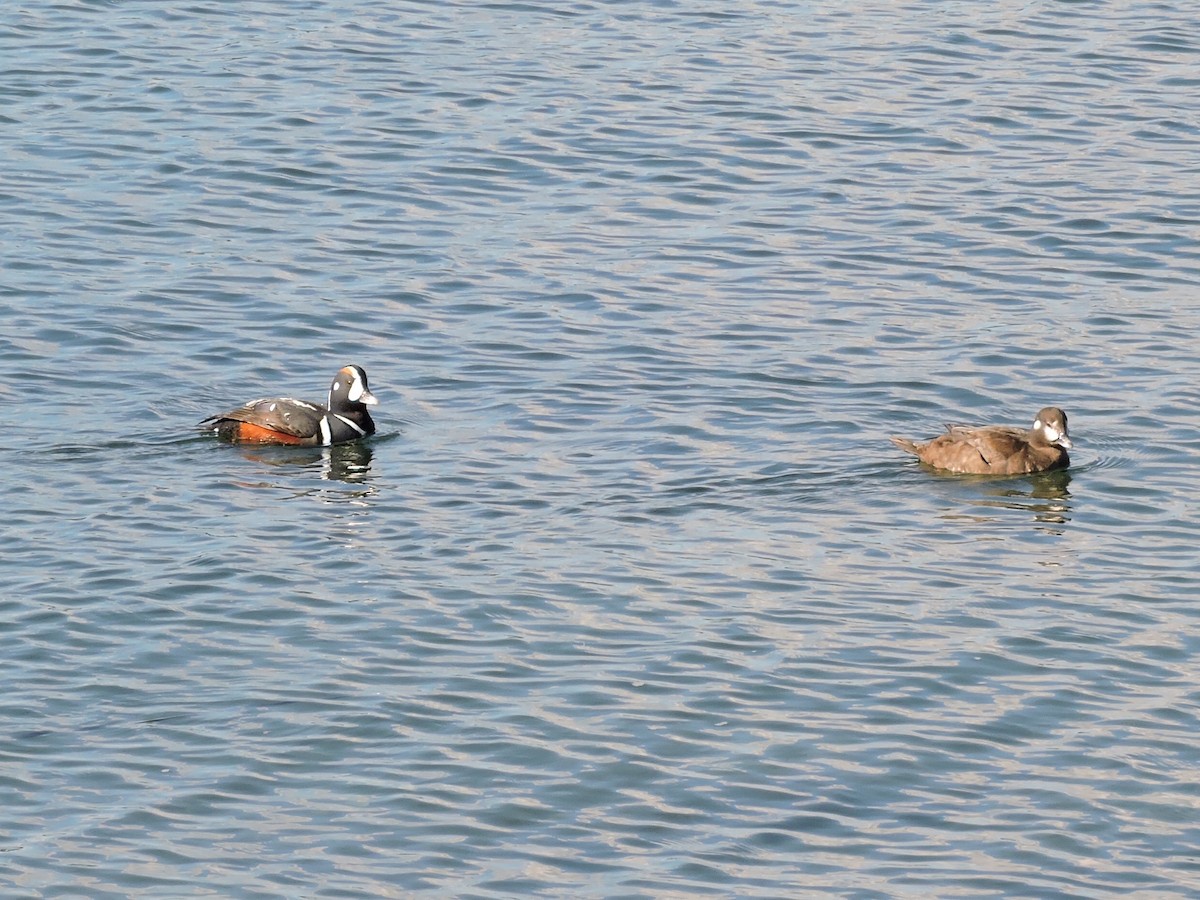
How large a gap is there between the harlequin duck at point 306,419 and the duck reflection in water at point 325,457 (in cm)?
7

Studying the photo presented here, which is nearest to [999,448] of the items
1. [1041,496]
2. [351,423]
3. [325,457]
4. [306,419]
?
[1041,496]

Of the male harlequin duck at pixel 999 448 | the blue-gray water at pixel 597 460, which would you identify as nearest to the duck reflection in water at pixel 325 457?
the blue-gray water at pixel 597 460

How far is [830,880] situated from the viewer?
11320 mm

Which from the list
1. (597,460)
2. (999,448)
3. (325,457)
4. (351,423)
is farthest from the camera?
(351,423)

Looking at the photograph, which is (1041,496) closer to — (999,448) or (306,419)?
(999,448)

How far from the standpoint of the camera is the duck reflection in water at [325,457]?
18.3 meters

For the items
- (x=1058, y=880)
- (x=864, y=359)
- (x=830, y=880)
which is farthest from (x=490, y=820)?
(x=864, y=359)

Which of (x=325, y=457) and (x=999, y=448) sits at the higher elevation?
(x=999, y=448)

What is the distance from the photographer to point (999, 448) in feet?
58.0

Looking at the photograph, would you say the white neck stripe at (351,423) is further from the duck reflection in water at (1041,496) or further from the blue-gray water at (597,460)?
the duck reflection in water at (1041,496)

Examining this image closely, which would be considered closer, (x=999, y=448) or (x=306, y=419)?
(x=999, y=448)

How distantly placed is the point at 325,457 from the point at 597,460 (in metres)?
2.40

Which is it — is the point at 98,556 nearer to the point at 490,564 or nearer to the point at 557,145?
the point at 490,564

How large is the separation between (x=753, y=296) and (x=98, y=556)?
8848 millimetres
